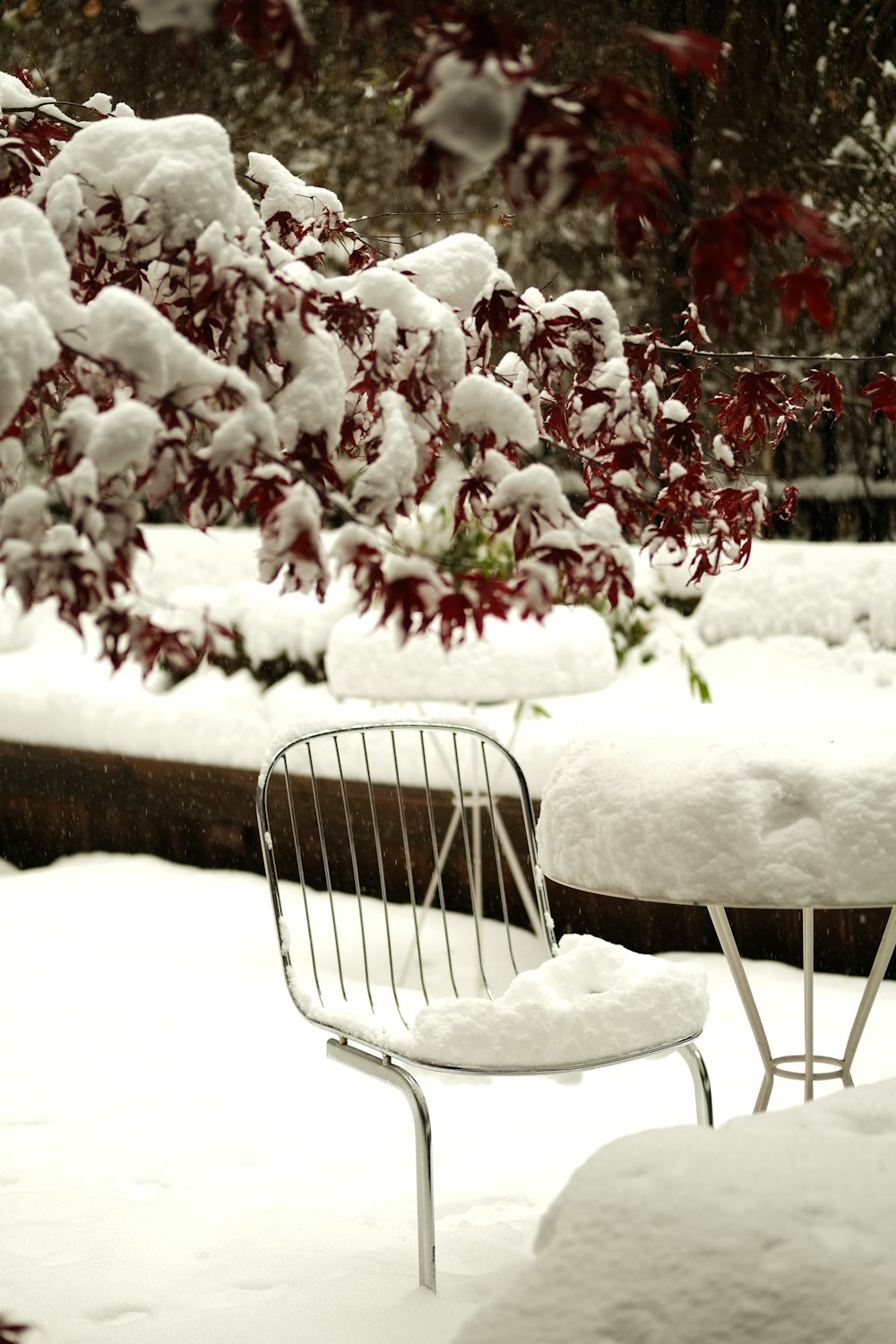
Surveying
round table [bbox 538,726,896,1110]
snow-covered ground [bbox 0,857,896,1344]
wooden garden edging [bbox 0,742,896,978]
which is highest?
round table [bbox 538,726,896,1110]

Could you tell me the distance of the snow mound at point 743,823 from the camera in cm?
194

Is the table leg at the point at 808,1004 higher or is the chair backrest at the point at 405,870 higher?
the table leg at the point at 808,1004

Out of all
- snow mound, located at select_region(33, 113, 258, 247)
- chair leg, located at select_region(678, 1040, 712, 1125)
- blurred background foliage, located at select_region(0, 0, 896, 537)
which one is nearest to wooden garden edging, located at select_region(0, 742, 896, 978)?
chair leg, located at select_region(678, 1040, 712, 1125)

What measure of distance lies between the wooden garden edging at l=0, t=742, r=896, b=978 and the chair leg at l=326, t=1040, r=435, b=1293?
5.54 feet

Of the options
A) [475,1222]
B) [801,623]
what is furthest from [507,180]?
[801,623]

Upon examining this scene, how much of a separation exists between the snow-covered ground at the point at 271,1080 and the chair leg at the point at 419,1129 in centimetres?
7

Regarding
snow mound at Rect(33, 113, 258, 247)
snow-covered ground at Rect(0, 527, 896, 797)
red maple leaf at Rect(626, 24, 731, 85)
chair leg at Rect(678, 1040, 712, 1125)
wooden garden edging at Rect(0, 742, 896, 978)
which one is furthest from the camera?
snow-covered ground at Rect(0, 527, 896, 797)

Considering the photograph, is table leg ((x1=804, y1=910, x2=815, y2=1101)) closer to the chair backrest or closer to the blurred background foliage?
the chair backrest

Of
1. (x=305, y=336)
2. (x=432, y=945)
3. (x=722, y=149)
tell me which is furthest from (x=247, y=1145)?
(x=722, y=149)

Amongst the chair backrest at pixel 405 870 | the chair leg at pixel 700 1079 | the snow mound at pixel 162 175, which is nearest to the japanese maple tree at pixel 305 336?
the snow mound at pixel 162 175

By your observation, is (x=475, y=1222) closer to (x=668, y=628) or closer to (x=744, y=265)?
(x=744, y=265)

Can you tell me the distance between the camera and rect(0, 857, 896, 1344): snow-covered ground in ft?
6.77

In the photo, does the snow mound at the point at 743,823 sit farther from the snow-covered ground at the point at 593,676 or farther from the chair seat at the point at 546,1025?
the snow-covered ground at the point at 593,676

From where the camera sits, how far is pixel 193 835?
4.71 metres
